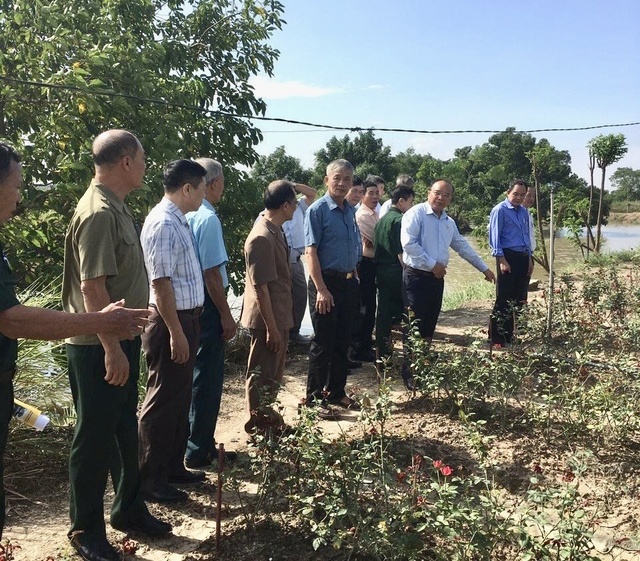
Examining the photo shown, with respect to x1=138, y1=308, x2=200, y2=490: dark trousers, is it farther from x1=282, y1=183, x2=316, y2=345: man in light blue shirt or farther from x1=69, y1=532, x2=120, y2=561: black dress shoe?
x1=282, y1=183, x2=316, y2=345: man in light blue shirt

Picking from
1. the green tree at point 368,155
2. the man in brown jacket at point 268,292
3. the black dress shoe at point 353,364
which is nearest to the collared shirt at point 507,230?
the black dress shoe at point 353,364

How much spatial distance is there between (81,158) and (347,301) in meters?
2.26

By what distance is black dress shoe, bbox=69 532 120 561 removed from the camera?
245cm

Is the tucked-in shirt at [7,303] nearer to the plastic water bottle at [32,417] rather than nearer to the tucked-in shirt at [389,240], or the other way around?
the plastic water bottle at [32,417]

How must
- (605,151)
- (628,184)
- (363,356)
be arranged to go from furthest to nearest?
(628,184), (605,151), (363,356)

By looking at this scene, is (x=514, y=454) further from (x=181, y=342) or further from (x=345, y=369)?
(x=181, y=342)

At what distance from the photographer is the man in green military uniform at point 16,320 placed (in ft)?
6.12

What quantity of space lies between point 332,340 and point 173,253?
179 centimetres

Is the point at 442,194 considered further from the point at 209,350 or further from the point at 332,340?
the point at 209,350

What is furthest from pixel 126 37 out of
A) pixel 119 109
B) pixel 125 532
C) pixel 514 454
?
pixel 514 454

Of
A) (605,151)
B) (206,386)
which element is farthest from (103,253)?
(605,151)

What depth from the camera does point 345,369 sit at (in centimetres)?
455

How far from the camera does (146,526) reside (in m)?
2.72

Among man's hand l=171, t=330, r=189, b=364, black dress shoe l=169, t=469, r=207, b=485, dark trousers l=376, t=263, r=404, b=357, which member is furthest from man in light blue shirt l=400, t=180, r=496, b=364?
man's hand l=171, t=330, r=189, b=364
